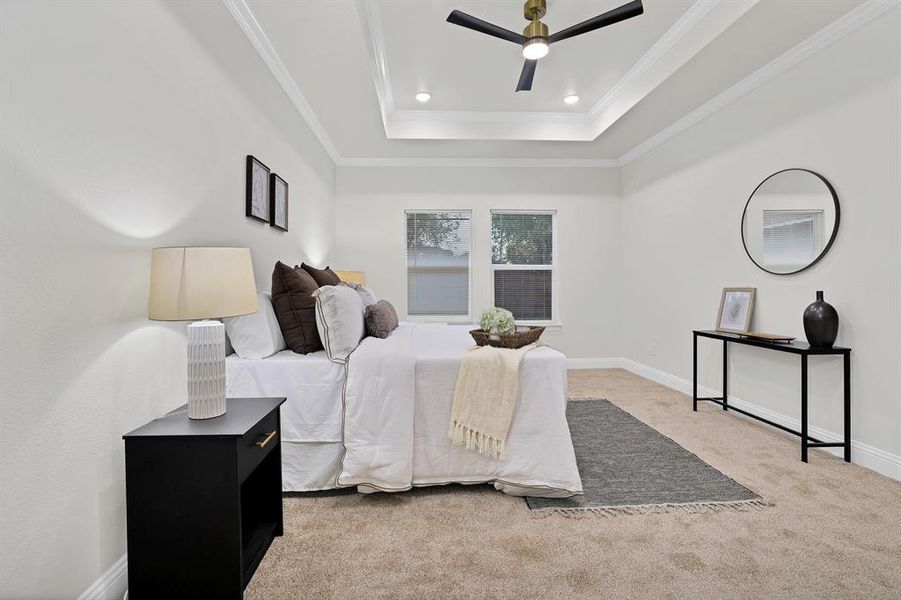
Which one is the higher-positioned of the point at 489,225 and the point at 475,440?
the point at 489,225

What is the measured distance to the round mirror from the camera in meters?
2.73

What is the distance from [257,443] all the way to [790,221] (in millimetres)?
3589

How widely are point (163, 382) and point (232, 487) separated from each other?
67 cm

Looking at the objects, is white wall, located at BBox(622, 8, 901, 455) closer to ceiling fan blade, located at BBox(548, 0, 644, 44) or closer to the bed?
ceiling fan blade, located at BBox(548, 0, 644, 44)

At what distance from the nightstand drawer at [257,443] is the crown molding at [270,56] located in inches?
85.0

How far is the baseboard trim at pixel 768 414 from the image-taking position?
2.35 metres

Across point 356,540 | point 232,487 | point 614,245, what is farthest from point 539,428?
point 614,245

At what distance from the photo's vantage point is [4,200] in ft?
3.47

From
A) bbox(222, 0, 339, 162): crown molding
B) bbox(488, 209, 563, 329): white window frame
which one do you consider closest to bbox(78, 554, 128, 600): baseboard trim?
bbox(222, 0, 339, 162): crown molding

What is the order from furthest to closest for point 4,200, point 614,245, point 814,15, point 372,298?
point 614,245
point 372,298
point 814,15
point 4,200

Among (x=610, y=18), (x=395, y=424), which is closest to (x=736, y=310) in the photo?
(x=610, y=18)

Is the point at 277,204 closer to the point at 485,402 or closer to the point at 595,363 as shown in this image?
the point at 485,402

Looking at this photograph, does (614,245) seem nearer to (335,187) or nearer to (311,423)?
(335,187)

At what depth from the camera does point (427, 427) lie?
212 cm
